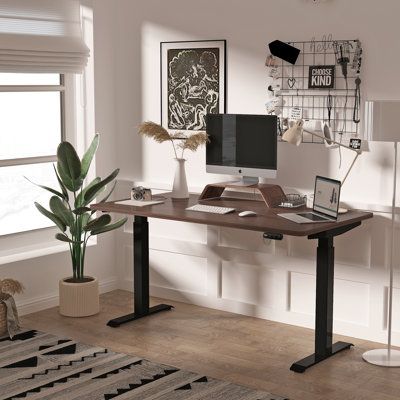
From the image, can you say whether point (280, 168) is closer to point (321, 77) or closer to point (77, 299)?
point (321, 77)

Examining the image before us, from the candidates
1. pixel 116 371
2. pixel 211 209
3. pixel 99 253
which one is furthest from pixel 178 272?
pixel 116 371

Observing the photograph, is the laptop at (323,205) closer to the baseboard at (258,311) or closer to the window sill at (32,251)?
the baseboard at (258,311)

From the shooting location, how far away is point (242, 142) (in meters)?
5.04

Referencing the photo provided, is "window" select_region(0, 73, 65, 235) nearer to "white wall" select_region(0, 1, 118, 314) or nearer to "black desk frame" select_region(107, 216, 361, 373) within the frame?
"white wall" select_region(0, 1, 118, 314)

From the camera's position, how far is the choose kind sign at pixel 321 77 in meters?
4.84

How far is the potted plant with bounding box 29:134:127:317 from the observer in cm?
513

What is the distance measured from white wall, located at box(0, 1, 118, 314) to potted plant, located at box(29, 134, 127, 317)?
0.59 feet

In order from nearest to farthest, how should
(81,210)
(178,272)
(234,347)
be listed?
1. (234,347)
2. (81,210)
3. (178,272)

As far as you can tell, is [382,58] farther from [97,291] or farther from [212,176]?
[97,291]

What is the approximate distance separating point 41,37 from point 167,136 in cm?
105

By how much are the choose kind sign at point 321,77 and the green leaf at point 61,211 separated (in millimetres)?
1700

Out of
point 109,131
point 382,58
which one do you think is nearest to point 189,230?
point 109,131

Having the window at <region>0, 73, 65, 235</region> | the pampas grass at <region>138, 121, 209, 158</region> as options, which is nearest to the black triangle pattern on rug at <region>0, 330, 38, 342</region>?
the window at <region>0, 73, 65, 235</region>

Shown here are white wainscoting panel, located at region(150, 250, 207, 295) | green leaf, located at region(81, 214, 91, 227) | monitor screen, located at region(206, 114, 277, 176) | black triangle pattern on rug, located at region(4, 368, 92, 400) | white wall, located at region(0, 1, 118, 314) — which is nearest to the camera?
black triangle pattern on rug, located at region(4, 368, 92, 400)
